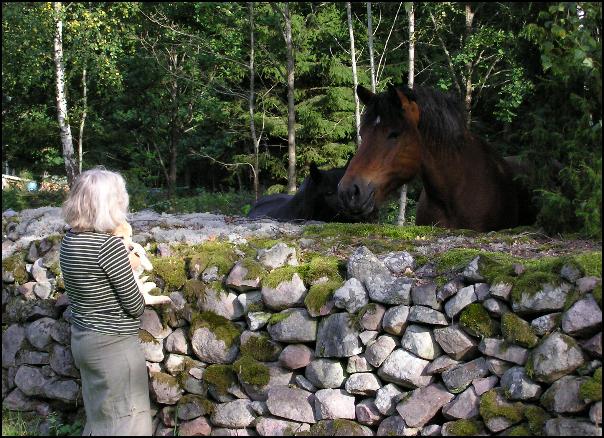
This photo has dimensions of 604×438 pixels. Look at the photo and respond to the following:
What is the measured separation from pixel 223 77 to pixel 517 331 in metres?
16.9

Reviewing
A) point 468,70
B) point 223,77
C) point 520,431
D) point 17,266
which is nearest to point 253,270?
point 520,431

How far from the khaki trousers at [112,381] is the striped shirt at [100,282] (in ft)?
0.24

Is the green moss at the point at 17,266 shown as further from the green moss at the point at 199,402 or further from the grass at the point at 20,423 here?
the green moss at the point at 199,402

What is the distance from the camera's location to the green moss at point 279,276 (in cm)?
381

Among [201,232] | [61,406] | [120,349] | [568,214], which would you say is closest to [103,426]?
[120,349]

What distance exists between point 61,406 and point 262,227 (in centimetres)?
203

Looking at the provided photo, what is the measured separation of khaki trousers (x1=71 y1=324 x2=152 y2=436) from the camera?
335 centimetres

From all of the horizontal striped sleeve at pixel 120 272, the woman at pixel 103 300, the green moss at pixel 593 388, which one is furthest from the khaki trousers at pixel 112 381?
the green moss at pixel 593 388

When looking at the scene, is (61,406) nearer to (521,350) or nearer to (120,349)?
(120,349)

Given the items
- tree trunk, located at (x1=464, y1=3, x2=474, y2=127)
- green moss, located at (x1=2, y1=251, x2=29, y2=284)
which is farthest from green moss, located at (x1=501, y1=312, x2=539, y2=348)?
tree trunk, located at (x1=464, y1=3, x2=474, y2=127)

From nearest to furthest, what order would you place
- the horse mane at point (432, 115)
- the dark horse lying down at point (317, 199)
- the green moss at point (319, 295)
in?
the green moss at point (319, 295), the horse mane at point (432, 115), the dark horse lying down at point (317, 199)

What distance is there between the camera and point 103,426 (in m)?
3.45

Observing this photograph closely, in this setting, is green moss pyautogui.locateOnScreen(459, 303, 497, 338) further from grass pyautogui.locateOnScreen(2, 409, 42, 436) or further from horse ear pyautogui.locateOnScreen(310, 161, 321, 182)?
horse ear pyautogui.locateOnScreen(310, 161, 321, 182)

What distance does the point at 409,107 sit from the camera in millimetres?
4777
